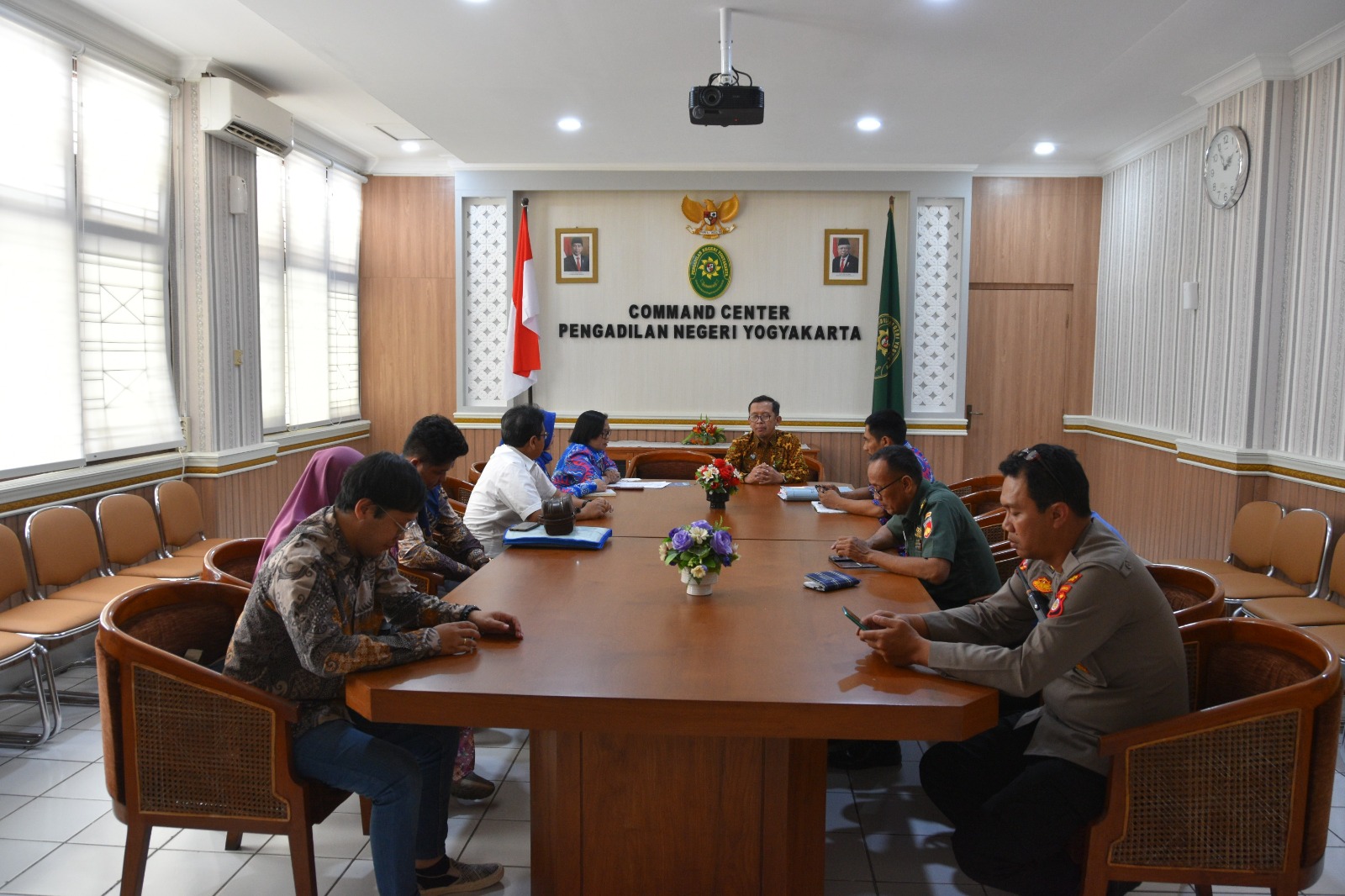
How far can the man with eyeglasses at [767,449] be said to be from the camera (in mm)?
6168

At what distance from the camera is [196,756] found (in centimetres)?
224

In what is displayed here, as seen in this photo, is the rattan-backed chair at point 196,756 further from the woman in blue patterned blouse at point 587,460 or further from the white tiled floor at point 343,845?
the woman in blue patterned blouse at point 587,460

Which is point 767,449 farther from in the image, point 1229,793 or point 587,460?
point 1229,793

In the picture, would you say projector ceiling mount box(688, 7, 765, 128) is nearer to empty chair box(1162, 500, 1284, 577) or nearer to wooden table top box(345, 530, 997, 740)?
wooden table top box(345, 530, 997, 740)

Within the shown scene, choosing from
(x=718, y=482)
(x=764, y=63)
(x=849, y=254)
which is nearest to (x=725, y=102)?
(x=764, y=63)

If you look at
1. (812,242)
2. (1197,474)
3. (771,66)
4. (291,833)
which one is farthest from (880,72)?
(291,833)

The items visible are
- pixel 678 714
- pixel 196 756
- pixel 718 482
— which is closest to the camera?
pixel 678 714

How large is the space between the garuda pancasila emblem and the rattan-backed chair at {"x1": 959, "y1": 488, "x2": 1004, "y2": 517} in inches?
159

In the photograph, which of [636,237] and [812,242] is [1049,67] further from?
[636,237]

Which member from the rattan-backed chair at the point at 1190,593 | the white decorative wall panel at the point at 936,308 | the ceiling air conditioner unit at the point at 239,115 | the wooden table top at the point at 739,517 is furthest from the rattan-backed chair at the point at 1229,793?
the white decorative wall panel at the point at 936,308

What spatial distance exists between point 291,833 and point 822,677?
4.51 feet

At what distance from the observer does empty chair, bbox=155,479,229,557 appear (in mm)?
5160

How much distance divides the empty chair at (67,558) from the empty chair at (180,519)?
0.57m

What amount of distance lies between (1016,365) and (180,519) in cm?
692
